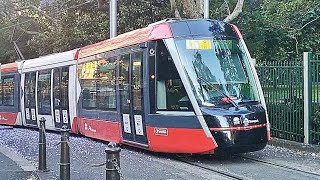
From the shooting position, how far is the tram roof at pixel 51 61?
693 inches

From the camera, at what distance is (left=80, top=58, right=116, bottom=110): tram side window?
13.9 m

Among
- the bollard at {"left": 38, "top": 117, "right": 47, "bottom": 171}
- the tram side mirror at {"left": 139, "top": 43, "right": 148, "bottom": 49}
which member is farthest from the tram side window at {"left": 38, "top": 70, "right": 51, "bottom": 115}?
the bollard at {"left": 38, "top": 117, "right": 47, "bottom": 171}

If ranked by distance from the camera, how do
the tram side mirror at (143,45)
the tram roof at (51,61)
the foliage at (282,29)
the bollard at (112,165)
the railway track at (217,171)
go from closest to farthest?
the bollard at (112,165)
the railway track at (217,171)
the tram side mirror at (143,45)
the tram roof at (51,61)
the foliage at (282,29)

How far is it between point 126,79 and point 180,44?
2.22 m

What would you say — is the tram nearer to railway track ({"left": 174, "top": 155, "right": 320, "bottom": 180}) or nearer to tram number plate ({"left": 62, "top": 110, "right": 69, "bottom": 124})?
railway track ({"left": 174, "top": 155, "right": 320, "bottom": 180})

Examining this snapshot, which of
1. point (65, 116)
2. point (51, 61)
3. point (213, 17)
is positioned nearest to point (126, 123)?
point (65, 116)

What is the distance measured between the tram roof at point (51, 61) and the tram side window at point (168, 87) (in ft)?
21.5

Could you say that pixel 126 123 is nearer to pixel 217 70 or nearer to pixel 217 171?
pixel 217 70

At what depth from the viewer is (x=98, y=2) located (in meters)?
28.6

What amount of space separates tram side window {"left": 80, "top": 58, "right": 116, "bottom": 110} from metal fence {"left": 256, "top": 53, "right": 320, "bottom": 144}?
14.0ft

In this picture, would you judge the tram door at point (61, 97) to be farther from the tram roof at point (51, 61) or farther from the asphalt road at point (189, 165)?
the asphalt road at point (189, 165)

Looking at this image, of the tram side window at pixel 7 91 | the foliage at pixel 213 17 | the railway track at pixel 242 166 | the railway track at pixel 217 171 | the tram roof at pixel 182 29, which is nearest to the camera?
the railway track at pixel 217 171

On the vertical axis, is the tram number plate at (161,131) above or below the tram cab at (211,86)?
below

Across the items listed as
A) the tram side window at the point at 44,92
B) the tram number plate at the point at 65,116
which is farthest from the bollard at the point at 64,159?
the tram side window at the point at 44,92
